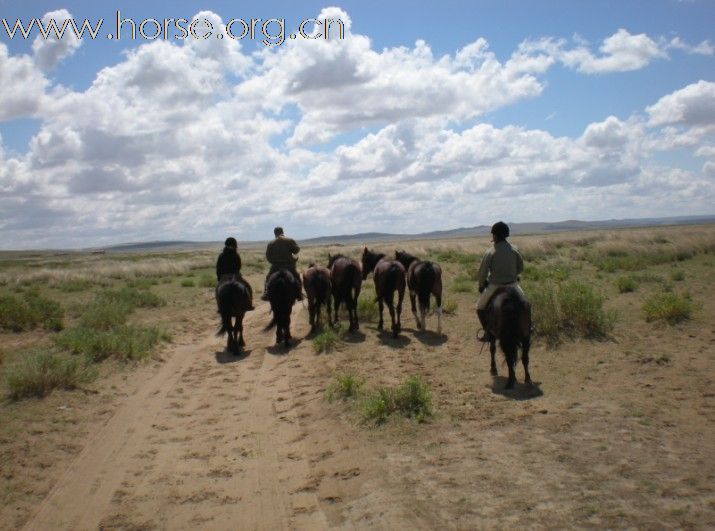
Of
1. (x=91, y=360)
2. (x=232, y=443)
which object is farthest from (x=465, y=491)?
(x=91, y=360)

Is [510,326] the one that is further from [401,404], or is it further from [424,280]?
[424,280]

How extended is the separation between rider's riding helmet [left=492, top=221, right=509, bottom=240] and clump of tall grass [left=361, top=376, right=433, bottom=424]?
9.28 feet

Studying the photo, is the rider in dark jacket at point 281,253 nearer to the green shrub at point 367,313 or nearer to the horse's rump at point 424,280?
the green shrub at point 367,313

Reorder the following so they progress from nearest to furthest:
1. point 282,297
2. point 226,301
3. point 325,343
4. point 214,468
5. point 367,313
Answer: point 214,468, point 325,343, point 226,301, point 282,297, point 367,313

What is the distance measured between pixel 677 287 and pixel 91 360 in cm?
1557

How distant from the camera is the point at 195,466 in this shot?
249 inches

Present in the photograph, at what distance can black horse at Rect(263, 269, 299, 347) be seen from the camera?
1264 centimetres

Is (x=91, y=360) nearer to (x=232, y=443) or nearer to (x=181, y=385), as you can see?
(x=181, y=385)

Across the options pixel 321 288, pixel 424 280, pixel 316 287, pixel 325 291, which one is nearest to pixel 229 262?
pixel 316 287

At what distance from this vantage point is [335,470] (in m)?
5.92

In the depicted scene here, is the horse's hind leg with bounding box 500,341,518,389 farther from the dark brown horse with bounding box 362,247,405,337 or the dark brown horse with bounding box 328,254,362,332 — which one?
the dark brown horse with bounding box 328,254,362,332

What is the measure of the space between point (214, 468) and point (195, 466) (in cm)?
25

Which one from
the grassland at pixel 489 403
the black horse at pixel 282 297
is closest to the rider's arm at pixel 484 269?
the grassland at pixel 489 403

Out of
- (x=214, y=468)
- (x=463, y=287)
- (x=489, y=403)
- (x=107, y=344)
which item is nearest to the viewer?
(x=214, y=468)
